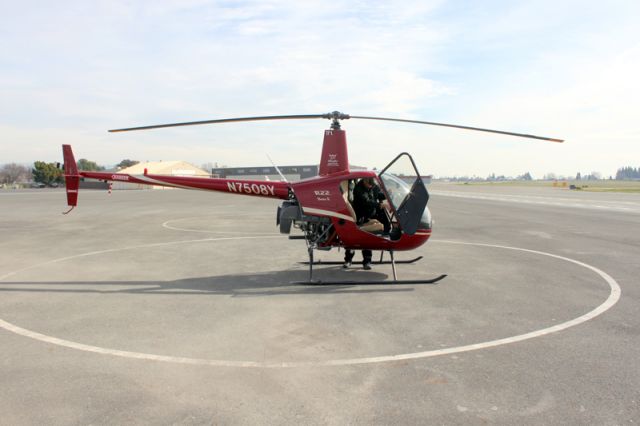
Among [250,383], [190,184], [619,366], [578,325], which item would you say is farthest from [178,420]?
[190,184]

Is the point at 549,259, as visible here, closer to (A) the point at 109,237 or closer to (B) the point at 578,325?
(B) the point at 578,325

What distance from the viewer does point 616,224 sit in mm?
18531

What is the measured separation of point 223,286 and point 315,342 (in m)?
3.52

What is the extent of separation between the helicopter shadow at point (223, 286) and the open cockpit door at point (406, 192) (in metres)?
1.37

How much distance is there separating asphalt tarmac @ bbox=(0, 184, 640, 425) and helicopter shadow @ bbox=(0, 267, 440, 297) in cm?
7

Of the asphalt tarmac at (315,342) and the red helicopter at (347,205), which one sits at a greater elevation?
the red helicopter at (347,205)

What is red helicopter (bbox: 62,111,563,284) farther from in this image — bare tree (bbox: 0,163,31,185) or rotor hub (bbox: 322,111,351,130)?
bare tree (bbox: 0,163,31,185)

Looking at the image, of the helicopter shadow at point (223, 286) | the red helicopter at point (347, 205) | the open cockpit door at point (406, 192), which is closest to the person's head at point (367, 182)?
the red helicopter at point (347, 205)

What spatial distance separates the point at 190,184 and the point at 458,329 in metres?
7.26

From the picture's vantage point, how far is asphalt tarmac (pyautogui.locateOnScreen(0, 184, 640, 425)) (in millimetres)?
3795

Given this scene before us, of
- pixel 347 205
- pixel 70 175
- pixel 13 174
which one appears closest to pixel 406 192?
pixel 347 205

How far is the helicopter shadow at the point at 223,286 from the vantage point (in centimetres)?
785

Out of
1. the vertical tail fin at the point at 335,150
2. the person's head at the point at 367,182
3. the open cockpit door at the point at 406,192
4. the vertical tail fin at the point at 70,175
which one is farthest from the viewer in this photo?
the vertical tail fin at the point at 70,175

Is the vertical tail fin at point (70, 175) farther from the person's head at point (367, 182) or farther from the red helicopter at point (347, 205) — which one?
the person's head at point (367, 182)
